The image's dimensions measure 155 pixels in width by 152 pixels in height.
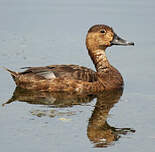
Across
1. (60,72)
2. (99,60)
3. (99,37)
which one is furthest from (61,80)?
(99,37)

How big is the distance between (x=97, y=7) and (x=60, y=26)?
8.51 ft

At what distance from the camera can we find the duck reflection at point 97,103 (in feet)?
24.8

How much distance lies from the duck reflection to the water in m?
0.01

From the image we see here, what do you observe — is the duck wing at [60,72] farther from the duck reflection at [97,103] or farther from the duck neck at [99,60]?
the duck neck at [99,60]

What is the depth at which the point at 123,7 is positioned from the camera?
55.9 ft

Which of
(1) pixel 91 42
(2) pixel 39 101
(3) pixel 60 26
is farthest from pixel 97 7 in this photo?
(2) pixel 39 101

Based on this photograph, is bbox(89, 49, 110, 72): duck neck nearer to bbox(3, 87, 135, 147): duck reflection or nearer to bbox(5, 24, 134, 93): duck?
bbox(5, 24, 134, 93): duck

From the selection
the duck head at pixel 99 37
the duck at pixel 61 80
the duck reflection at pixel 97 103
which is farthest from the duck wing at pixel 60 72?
the duck head at pixel 99 37

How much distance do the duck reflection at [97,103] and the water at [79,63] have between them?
14mm

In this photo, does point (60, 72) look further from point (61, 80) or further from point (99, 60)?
point (99, 60)

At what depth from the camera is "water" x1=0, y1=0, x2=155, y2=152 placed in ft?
24.1

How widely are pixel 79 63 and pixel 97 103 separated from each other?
2529 millimetres

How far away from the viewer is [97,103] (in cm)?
941

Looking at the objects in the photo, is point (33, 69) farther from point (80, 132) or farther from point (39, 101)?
point (80, 132)
